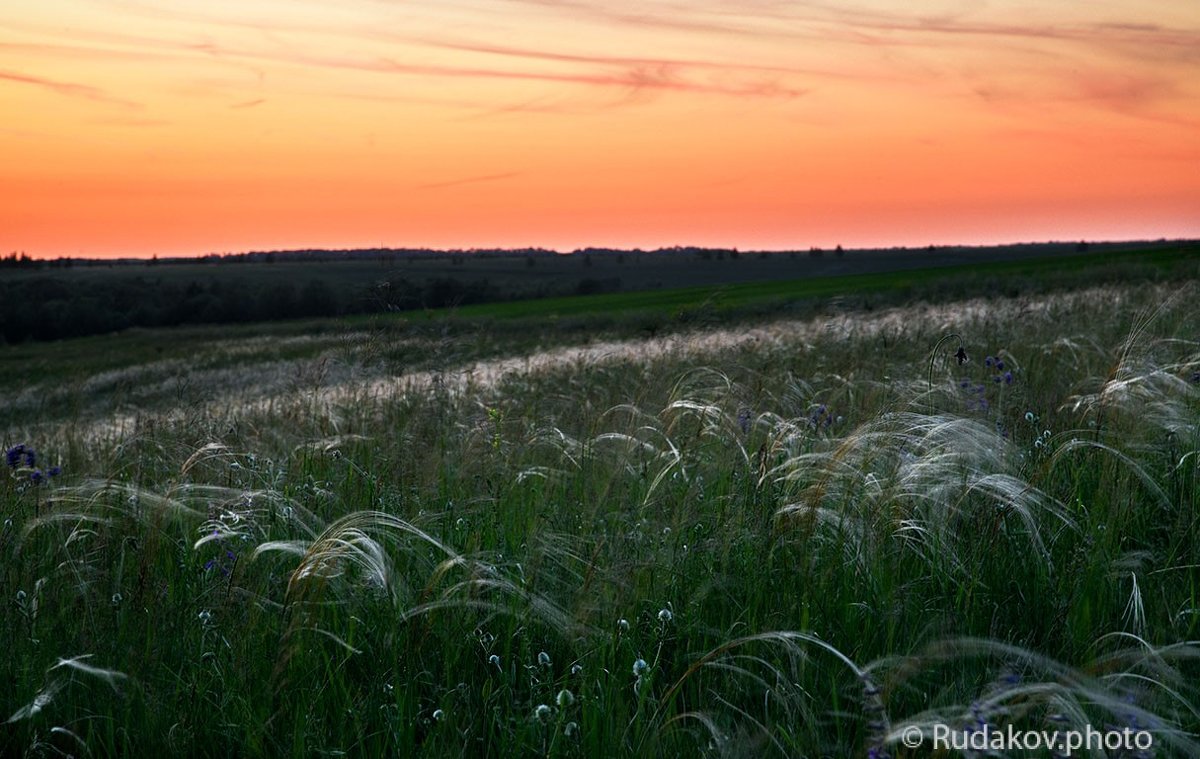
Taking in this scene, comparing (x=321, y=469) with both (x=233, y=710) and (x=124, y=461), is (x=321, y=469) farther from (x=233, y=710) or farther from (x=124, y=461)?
(x=233, y=710)

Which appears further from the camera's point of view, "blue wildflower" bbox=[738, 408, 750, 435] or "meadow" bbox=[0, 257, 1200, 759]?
"blue wildflower" bbox=[738, 408, 750, 435]

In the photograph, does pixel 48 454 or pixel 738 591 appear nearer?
pixel 738 591

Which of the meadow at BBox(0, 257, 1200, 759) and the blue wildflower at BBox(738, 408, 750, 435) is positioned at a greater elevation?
the blue wildflower at BBox(738, 408, 750, 435)

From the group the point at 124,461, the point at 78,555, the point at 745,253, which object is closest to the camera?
the point at 78,555

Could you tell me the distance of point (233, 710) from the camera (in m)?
2.66

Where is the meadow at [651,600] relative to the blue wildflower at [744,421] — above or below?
below

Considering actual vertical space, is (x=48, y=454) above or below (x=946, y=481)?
below

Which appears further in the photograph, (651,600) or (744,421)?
(744,421)

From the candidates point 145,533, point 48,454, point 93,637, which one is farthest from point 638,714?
point 48,454

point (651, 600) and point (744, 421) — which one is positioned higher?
point (744, 421)

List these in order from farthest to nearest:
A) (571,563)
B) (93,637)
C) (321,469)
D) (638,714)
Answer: (321,469), (571,563), (93,637), (638,714)

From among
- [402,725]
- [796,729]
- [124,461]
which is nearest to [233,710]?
[402,725]

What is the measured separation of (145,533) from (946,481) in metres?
3.39

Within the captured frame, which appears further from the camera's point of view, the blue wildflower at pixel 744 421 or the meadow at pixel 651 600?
the blue wildflower at pixel 744 421
